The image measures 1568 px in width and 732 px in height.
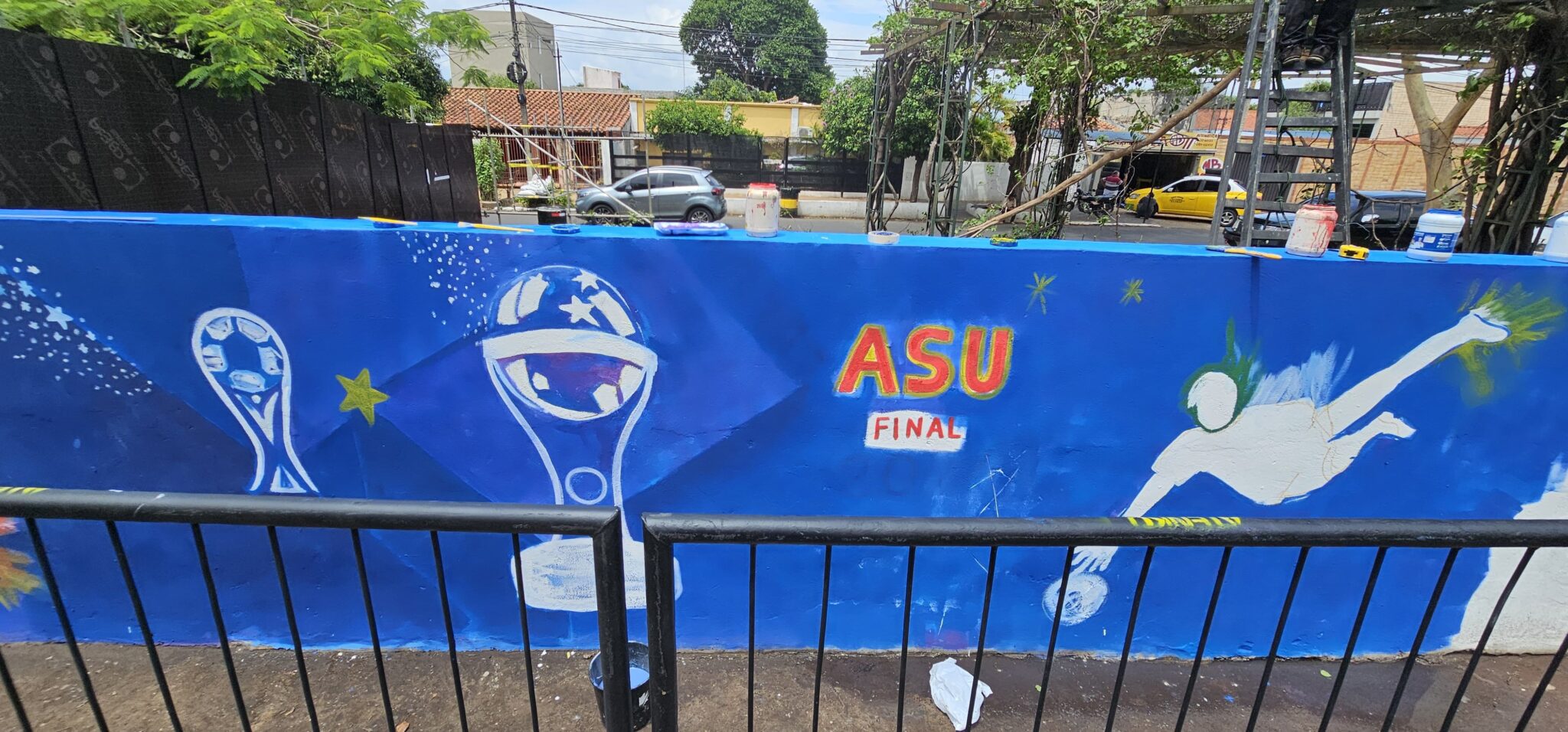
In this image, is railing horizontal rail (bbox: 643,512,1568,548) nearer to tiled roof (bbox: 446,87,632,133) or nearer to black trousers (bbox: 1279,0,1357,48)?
black trousers (bbox: 1279,0,1357,48)

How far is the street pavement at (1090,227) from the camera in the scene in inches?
717

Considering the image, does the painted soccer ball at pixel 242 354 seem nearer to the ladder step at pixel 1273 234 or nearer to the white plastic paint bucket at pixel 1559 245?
the white plastic paint bucket at pixel 1559 245

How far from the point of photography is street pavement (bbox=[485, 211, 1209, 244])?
18203 millimetres

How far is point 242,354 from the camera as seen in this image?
2.65m

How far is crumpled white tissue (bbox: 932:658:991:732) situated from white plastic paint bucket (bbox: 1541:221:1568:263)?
3034 millimetres

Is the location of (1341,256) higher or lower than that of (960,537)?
higher

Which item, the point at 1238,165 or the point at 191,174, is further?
the point at 1238,165

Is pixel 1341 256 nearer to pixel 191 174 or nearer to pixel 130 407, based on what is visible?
pixel 130 407

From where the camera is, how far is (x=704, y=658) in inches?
126

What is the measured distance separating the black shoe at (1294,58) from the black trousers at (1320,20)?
0.14 feet

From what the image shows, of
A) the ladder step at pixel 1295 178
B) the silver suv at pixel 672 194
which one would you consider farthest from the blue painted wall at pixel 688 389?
the silver suv at pixel 672 194

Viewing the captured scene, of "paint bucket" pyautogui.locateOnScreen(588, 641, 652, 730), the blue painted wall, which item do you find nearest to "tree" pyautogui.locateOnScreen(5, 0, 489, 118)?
the blue painted wall

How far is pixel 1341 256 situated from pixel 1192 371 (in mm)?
728

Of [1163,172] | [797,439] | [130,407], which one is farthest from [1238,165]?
[130,407]
